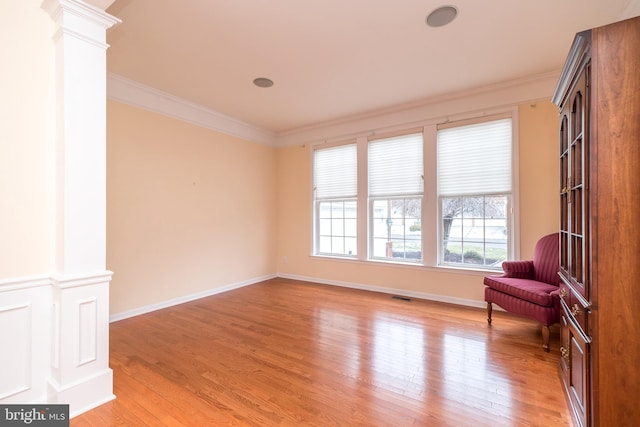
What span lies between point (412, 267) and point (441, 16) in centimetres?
319

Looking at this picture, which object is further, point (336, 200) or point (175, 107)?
point (336, 200)

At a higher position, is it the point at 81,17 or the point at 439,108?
the point at 439,108

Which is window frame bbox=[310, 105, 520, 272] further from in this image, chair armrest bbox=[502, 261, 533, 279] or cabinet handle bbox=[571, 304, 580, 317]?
cabinet handle bbox=[571, 304, 580, 317]

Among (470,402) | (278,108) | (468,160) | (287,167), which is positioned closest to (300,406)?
(470,402)

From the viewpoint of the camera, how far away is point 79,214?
1.84 meters

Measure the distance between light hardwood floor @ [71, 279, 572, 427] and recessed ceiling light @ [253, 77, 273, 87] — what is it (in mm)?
2910

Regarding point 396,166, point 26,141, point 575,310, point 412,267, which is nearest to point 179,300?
point 26,141

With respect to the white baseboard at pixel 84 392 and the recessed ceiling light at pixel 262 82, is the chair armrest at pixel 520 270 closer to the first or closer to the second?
the recessed ceiling light at pixel 262 82

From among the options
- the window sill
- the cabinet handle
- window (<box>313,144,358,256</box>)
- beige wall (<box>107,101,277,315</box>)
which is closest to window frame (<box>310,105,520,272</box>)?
the window sill

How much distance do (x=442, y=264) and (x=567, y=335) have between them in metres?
2.26

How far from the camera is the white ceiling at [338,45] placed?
7.67ft

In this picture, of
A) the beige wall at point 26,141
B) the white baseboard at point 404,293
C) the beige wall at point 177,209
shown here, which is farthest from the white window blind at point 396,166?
the beige wall at point 26,141

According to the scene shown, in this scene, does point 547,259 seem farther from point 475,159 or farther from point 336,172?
point 336,172

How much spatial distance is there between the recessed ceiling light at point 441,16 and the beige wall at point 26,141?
2.78 m
